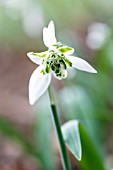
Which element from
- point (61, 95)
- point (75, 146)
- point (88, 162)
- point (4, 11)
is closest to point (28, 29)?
point (4, 11)

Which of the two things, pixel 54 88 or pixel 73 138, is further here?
pixel 54 88

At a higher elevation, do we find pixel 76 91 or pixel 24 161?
pixel 76 91

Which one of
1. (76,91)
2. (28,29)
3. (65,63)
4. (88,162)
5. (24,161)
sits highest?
(28,29)

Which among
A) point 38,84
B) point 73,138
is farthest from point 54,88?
point 38,84

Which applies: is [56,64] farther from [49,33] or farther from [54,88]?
[54,88]

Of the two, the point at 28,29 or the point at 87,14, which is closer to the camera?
the point at 28,29

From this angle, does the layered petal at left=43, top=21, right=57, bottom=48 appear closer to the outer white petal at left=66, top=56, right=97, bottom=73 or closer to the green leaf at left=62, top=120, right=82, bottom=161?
the outer white petal at left=66, top=56, right=97, bottom=73

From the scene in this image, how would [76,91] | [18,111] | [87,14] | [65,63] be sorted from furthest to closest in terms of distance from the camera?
[87,14], [18,111], [76,91], [65,63]

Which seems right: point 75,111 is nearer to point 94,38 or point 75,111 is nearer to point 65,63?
point 94,38
